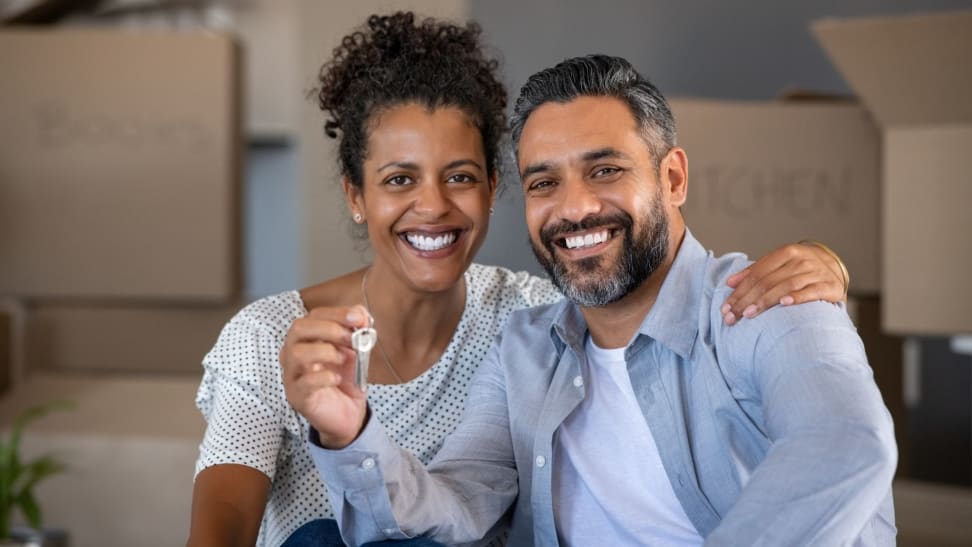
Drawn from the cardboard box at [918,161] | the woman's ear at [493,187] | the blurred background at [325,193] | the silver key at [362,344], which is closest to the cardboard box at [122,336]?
the blurred background at [325,193]

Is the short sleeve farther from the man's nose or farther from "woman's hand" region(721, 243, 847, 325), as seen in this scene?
"woman's hand" region(721, 243, 847, 325)

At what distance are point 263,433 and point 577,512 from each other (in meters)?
0.34

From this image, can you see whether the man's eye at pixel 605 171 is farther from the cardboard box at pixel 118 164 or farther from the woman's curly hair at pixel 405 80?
the cardboard box at pixel 118 164

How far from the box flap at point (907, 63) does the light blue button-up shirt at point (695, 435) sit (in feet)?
2.20

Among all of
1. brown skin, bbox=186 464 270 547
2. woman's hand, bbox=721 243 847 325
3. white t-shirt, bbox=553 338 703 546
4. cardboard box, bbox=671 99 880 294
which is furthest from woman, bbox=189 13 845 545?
cardboard box, bbox=671 99 880 294

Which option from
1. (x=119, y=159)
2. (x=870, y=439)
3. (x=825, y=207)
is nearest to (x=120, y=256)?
(x=119, y=159)

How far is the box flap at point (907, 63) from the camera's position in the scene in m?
1.56

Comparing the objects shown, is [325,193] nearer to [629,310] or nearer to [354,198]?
[354,198]

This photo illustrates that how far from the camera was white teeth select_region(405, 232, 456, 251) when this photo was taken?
124 cm

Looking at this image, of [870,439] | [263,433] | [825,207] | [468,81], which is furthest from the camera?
[825,207]

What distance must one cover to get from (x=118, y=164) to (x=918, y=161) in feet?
4.45

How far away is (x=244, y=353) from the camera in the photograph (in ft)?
4.01

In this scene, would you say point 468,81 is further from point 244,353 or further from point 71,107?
point 71,107

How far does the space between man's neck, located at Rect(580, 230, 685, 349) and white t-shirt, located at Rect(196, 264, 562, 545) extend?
10.6 inches
